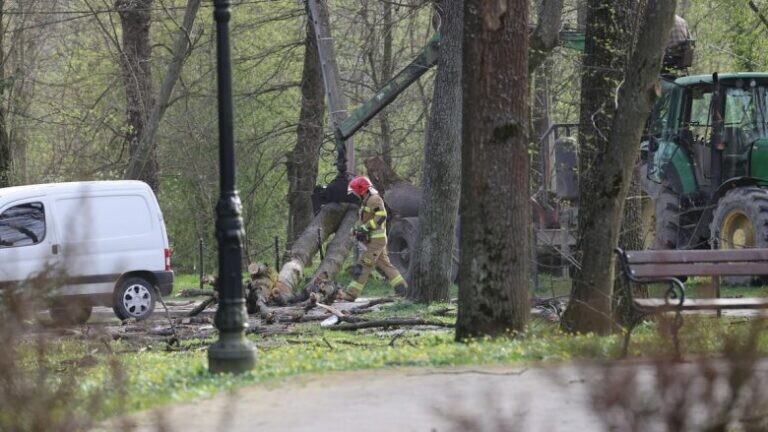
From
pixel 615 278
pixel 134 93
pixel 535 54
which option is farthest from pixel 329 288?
pixel 134 93

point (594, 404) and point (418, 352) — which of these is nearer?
point (594, 404)

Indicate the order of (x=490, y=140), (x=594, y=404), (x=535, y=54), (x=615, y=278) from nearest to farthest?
(x=594, y=404)
(x=490, y=140)
(x=615, y=278)
(x=535, y=54)

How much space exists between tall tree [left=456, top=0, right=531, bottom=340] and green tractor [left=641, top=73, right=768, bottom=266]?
8.52m

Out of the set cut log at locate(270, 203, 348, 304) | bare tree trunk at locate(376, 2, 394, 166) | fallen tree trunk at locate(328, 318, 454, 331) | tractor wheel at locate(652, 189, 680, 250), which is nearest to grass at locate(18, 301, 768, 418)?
fallen tree trunk at locate(328, 318, 454, 331)

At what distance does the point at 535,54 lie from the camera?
19.6 m

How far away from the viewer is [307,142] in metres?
34.8

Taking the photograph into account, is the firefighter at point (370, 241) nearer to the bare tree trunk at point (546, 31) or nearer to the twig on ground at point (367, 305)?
the twig on ground at point (367, 305)

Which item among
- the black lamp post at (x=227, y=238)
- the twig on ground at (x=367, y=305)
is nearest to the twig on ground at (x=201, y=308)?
the twig on ground at (x=367, y=305)

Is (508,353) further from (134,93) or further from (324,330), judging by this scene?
(134,93)

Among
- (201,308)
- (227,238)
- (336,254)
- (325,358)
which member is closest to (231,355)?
(227,238)

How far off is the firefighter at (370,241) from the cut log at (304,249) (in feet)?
3.18

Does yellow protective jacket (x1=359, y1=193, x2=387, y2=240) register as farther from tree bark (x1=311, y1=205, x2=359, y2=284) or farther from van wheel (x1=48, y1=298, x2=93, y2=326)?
van wheel (x1=48, y1=298, x2=93, y2=326)

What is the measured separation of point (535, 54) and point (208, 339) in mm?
6672

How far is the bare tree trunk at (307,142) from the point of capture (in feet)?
113
